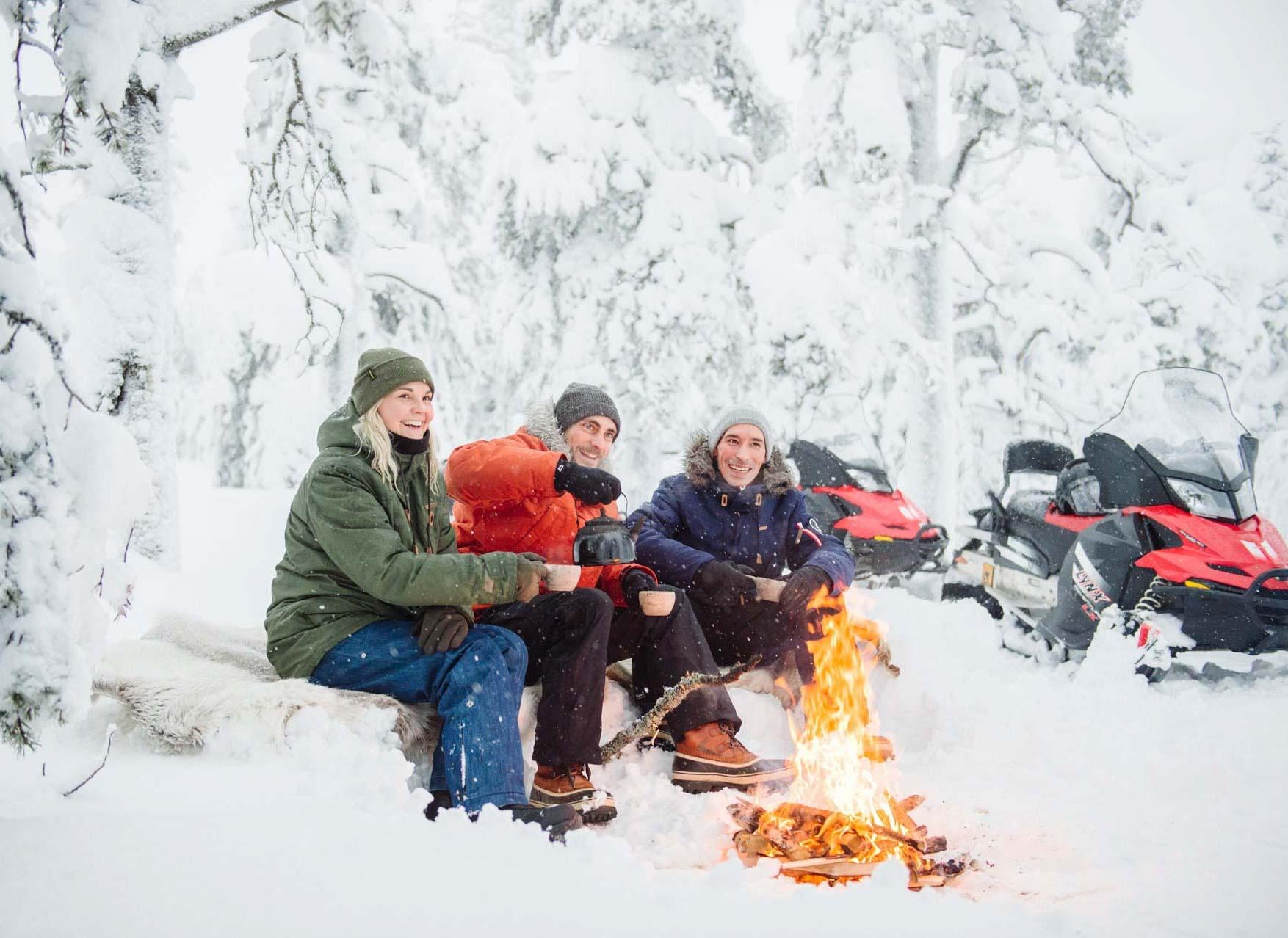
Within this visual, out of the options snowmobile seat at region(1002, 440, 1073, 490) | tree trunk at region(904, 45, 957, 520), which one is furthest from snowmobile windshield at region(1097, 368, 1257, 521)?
tree trunk at region(904, 45, 957, 520)

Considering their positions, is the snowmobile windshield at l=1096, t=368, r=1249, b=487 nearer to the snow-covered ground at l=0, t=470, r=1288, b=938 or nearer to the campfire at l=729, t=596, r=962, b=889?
the snow-covered ground at l=0, t=470, r=1288, b=938

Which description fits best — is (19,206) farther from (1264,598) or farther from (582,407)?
(1264,598)

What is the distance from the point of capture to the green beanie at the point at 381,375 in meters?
3.12

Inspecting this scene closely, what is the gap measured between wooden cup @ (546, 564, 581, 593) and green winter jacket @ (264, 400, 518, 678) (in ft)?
0.59

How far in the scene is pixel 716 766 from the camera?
333cm

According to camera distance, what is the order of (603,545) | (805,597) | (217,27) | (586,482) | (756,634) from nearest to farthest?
(603,545), (586,482), (805,597), (756,634), (217,27)

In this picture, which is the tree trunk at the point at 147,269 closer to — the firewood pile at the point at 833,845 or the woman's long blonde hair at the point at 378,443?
the woman's long blonde hair at the point at 378,443

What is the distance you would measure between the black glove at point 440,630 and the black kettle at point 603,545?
1.70ft

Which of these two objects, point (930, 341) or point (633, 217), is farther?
point (633, 217)

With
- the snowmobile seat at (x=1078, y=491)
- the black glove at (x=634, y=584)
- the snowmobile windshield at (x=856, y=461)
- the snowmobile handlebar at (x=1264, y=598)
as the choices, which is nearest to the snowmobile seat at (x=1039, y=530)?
the snowmobile seat at (x=1078, y=491)

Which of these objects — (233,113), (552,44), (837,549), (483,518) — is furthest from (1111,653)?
(552,44)

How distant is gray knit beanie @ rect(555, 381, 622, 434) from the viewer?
12.6 ft

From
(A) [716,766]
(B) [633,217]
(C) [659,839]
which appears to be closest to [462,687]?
(C) [659,839]

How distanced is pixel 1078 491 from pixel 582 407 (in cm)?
352
